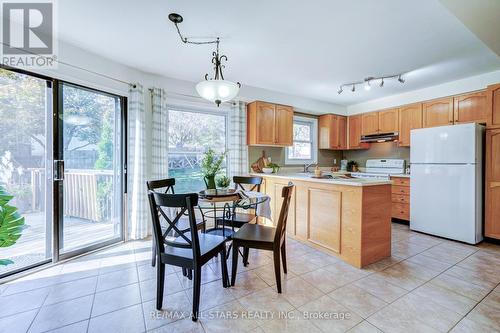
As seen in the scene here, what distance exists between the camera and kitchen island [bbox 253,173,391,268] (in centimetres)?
244

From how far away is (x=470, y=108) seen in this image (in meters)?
3.47

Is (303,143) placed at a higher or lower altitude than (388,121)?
lower

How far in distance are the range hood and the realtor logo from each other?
517 centimetres

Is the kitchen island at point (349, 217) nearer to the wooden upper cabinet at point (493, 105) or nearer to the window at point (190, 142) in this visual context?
the window at point (190, 142)

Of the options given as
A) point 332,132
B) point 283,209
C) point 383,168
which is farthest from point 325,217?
point 332,132

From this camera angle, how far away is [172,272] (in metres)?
2.38

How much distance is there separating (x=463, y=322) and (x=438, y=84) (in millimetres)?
3686

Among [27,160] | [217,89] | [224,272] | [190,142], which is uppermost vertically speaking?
[217,89]

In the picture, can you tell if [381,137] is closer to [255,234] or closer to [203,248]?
[255,234]

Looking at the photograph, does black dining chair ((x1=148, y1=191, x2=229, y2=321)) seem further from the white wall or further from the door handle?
the white wall

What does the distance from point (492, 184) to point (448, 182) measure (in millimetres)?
494

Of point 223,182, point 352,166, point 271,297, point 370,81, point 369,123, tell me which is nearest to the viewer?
point 271,297

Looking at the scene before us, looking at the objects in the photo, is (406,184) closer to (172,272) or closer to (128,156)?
(172,272)

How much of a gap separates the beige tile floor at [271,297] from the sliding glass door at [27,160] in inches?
13.5
